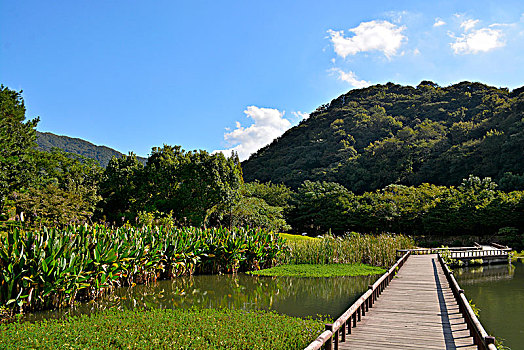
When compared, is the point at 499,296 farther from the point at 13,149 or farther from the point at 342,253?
the point at 13,149

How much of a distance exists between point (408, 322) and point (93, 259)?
263 inches

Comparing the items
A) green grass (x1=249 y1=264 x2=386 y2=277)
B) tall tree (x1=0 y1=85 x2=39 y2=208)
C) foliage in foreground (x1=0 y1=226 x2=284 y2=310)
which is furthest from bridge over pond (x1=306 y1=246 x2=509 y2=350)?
tall tree (x1=0 y1=85 x2=39 y2=208)

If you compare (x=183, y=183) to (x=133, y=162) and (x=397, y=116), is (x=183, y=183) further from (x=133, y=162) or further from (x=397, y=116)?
(x=397, y=116)

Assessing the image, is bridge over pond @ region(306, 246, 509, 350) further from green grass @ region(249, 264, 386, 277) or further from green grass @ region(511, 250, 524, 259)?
green grass @ region(511, 250, 524, 259)

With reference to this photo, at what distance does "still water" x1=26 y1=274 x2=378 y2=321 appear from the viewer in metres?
8.76

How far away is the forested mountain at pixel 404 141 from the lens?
4000 centimetres

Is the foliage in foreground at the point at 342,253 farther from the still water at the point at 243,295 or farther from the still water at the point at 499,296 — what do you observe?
the still water at the point at 499,296

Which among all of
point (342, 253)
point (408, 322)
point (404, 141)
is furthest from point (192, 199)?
point (404, 141)

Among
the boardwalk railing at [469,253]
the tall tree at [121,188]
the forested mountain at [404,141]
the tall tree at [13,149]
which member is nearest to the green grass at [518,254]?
the boardwalk railing at [469,253]

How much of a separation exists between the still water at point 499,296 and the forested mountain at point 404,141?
60.9ft

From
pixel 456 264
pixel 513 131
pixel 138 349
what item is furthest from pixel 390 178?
pixel 138 349

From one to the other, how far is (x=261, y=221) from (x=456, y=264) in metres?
11.0

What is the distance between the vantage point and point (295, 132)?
237 ft

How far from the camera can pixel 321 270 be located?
1441 centimetres
